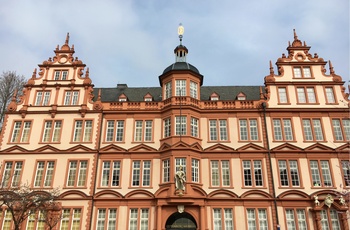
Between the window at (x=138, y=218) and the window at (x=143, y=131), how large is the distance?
597 centimetres

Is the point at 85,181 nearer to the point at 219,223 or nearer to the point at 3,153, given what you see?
the point at 3,153

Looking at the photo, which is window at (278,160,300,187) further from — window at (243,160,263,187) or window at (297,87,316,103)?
window at (297,87,316,103)

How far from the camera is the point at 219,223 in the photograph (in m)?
24.2

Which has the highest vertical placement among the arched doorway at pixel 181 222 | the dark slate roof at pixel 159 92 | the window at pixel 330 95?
the dark slate roof at pixel 159 92

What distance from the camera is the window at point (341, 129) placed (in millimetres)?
26520

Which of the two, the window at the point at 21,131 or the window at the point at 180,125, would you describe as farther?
the window at the point at 21,131

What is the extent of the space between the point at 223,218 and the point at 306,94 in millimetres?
13436

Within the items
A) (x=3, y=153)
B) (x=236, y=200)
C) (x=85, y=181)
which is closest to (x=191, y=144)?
(x=236, y=200)

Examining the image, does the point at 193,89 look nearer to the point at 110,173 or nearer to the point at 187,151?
the point at 187,151

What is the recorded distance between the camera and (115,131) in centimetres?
2778

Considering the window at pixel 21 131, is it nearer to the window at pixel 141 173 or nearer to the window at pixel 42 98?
the window at pixel 42 98

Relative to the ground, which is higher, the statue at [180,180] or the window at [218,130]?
the window at [218,130]

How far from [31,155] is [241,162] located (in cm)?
1775

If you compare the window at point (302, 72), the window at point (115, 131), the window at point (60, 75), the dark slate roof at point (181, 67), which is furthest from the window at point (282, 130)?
the window at point (60, 75)
